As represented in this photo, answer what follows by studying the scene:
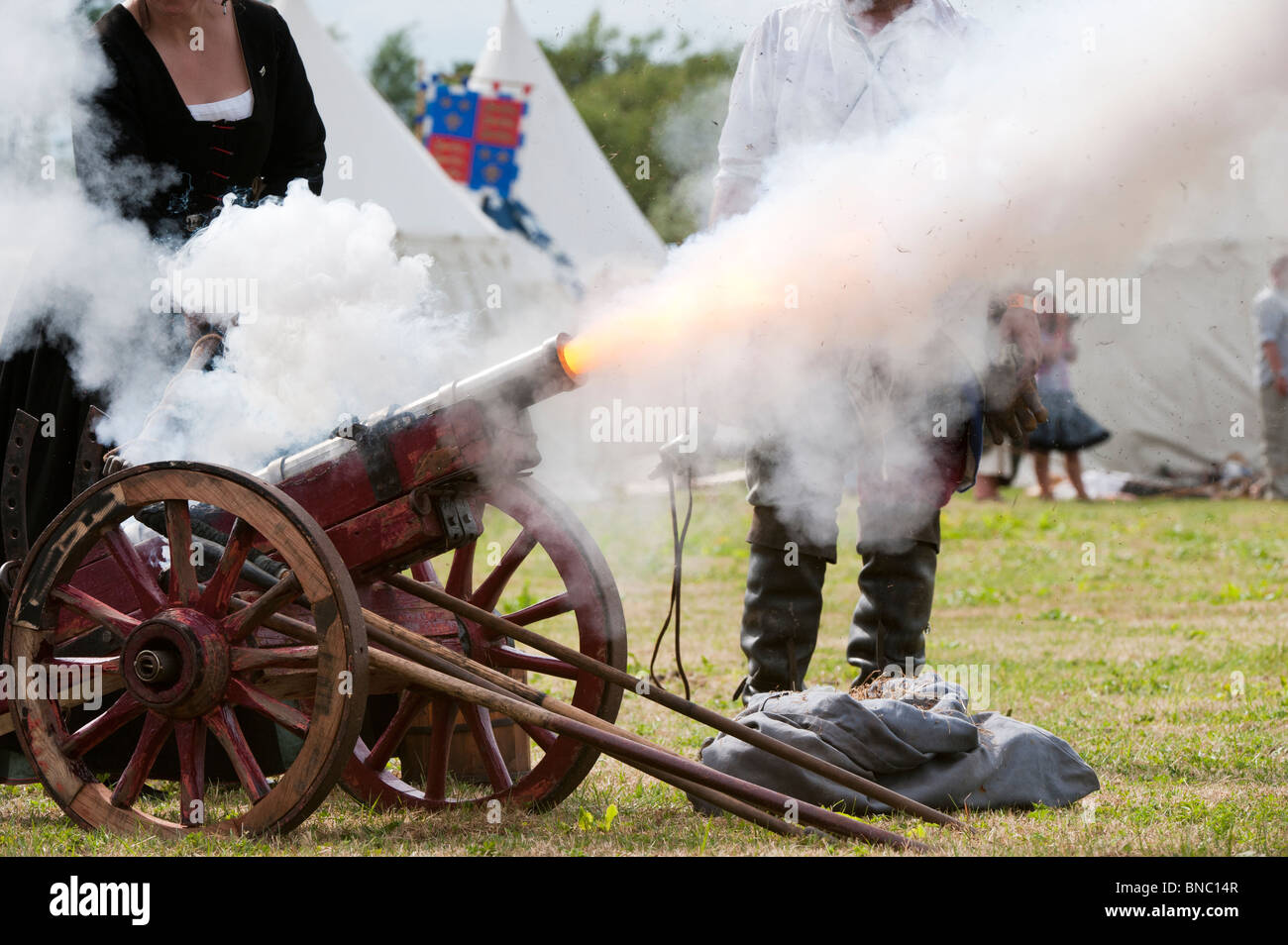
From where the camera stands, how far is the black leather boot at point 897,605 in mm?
3842

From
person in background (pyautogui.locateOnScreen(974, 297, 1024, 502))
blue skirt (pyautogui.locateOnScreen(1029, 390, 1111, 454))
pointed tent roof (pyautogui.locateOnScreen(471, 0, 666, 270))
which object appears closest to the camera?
blue skirt (pyautogui.locateOnScreen(1029, 390, 1111, 454))

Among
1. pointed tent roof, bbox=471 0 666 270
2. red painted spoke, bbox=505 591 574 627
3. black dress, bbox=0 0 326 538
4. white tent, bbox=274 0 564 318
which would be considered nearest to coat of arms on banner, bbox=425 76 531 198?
pointed tent roof, bbox=471 0 666 270

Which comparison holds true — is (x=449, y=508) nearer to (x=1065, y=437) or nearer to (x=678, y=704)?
(x=678, y=704)

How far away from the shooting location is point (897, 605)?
385 cm

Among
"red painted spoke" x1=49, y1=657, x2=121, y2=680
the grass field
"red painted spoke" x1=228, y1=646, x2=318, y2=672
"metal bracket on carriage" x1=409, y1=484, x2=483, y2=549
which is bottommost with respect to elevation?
the grass field

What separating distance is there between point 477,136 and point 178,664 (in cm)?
1067

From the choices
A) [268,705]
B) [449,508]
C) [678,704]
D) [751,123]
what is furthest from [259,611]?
[751,123]

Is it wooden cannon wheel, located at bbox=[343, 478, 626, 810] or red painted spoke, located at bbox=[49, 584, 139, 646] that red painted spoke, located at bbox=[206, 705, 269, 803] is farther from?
wooden cannon wheel, located at bbox=[343, 478, 626, 810]

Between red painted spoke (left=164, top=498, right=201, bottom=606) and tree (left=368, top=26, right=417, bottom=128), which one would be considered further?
tree (left=368, top=26, right=417, bottom=128)

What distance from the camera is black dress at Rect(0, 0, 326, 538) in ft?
11.1

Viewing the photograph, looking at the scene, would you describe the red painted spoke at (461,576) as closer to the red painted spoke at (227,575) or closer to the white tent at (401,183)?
the red painted spoke at (227,575)

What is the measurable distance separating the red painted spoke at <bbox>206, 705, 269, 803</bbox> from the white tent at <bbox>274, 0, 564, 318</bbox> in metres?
8.17

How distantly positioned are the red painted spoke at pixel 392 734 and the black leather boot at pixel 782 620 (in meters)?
0.92
